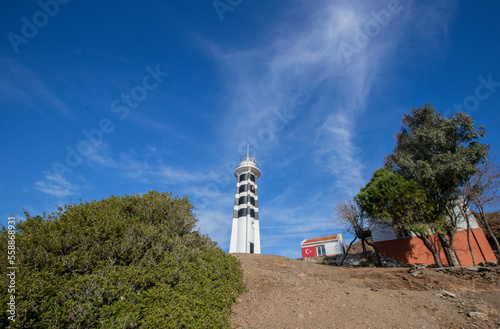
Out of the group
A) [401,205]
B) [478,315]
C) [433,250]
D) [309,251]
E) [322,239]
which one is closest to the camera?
[478,315]

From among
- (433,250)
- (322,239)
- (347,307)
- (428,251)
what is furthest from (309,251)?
(347,307)

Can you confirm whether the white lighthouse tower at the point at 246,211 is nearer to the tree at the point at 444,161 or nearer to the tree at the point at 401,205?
the tree at the point at 401,205

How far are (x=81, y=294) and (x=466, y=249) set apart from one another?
27004mm

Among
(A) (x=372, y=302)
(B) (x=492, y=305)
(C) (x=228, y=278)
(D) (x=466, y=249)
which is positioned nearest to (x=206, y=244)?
(C) (x=228, y=278)

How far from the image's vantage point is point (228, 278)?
7758mm

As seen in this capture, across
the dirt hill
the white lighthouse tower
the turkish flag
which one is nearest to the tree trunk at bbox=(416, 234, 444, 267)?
the dirt hill

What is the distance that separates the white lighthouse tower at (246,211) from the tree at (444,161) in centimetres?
1660

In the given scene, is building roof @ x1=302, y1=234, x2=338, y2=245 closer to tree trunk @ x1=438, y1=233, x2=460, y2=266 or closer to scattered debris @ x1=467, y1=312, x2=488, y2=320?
tree trunk @ x1=438, y1=233, x2=460, y2=266

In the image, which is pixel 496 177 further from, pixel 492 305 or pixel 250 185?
pixel 250 185

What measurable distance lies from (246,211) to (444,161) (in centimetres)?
1944

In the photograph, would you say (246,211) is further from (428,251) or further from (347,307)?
(347,307)

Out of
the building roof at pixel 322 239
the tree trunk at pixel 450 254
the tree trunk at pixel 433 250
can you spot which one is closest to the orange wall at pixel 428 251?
the tree trunk at pixel 450 254

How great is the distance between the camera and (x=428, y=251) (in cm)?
2039

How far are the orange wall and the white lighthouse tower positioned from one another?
45.5 ft
